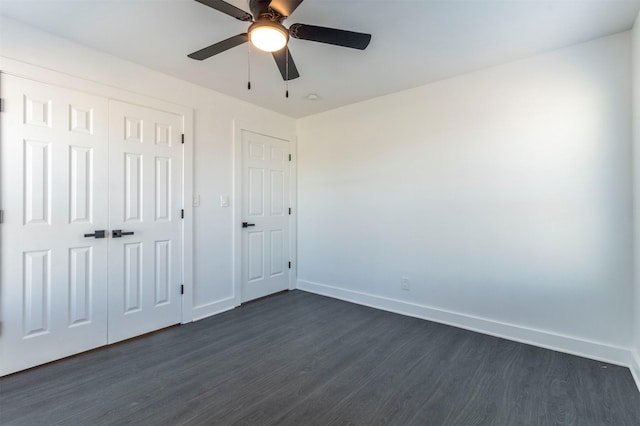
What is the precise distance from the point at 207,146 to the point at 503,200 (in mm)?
3026

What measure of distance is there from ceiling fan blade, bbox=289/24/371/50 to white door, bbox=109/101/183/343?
1.75 metres

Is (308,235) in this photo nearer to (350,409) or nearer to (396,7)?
(350,409)

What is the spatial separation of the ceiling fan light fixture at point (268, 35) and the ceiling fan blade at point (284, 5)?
2.9 inches

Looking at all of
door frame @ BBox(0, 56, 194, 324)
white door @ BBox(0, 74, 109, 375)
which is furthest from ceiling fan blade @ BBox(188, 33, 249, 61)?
white door @ BBox(0, 74, 109, 375)

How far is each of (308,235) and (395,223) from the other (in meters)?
1.34

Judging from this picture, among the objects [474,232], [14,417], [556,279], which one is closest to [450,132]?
[474,232]

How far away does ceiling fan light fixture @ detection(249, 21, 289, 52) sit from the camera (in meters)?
1.64

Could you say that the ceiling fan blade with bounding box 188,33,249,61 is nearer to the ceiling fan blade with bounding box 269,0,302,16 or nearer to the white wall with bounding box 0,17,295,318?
the ceiling fan blade with bounding box 269,0,302,16

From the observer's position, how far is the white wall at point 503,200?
7.43ft

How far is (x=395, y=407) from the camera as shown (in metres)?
1.77

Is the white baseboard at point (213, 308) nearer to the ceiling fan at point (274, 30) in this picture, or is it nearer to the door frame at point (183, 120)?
the door frame at point (183, 120)

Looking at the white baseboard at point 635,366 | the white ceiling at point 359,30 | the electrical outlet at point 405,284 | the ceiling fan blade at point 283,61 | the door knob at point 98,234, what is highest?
the white ceiling at point 359,30

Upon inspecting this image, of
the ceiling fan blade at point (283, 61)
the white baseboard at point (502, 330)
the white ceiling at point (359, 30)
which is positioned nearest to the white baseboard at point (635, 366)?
the white baseboard at point (502, 330)

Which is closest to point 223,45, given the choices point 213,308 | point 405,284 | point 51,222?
point 51,222
